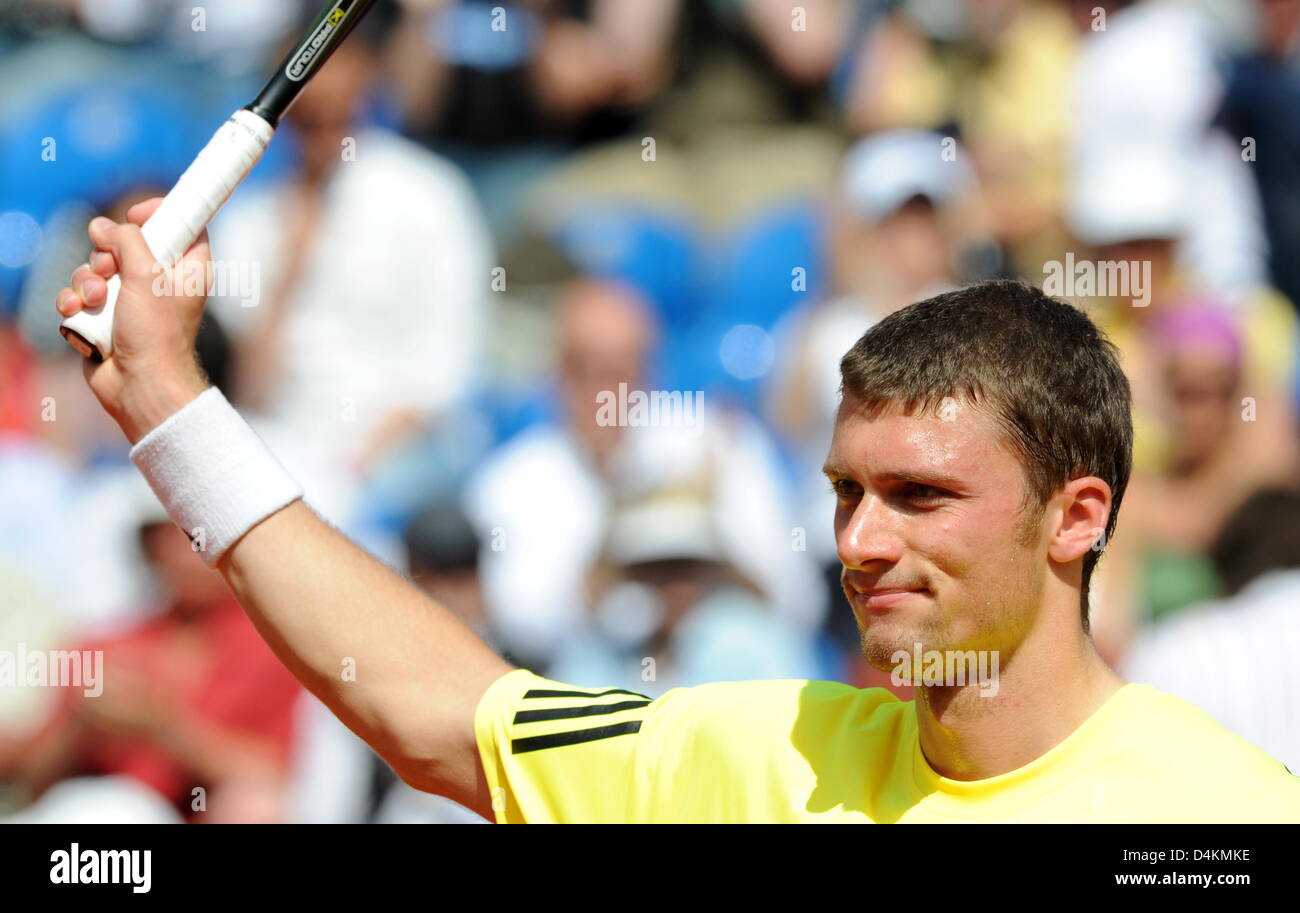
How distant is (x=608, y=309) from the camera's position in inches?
243

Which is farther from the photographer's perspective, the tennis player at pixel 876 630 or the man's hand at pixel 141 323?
the man's hand at pixel 141 323

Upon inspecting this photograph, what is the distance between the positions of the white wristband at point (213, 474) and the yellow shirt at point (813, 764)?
487 mm

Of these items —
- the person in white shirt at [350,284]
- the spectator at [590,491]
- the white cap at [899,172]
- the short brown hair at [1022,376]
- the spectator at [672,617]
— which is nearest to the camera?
the short brown hair at [1022,376]

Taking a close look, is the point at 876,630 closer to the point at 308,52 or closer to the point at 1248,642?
the point at 308,52

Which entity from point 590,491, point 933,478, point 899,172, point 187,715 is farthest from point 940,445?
point 899,172

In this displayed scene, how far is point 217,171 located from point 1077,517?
1.50m

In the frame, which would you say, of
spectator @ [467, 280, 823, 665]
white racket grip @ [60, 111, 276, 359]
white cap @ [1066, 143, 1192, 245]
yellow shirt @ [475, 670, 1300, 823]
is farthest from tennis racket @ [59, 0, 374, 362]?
white cap @ [1066, 143, 1192, 245]

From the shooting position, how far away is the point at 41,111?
632cm

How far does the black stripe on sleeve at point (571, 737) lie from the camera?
2393 mm

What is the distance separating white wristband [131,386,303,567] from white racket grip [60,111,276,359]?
18cm

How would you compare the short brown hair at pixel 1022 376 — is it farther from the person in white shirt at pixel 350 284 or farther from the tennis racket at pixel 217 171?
the person in white shirt at pixel 350 284

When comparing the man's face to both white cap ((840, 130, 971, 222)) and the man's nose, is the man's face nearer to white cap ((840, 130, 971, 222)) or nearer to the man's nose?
the man's nose

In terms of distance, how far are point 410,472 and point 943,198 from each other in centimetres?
248

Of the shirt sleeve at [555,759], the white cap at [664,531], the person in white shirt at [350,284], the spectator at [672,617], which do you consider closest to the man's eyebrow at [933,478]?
the shirt sleeve at [555,759]
